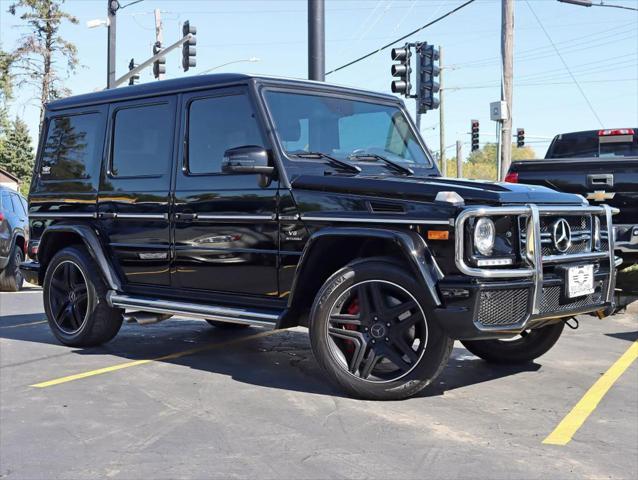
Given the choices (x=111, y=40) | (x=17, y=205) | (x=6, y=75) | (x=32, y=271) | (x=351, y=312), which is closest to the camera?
(x=351, y=312)

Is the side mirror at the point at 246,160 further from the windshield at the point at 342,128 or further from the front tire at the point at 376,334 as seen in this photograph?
the front tire at the point at 376,334

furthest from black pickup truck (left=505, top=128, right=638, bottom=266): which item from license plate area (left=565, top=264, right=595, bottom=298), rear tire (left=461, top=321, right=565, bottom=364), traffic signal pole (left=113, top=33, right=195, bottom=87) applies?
traffic signal pole (left=113, top=33, right=195, bottom=87)

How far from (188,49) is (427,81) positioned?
30.5 feet

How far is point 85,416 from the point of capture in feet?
15.8

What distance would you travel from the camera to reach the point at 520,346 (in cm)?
627

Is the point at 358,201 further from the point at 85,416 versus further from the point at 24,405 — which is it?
the point at 24,405

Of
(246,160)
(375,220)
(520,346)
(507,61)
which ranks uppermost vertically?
(507,61)

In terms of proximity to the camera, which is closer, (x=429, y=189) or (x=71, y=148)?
(x=429, y=189)

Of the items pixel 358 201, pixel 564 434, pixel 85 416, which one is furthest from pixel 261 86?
pixel 564 434

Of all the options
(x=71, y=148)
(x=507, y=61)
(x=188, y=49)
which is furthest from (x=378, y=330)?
(x=188, y=49)

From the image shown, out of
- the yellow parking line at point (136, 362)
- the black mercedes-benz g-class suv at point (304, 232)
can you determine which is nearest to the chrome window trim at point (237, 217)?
the black mercedes-benz g-class suv at point (304, 232)

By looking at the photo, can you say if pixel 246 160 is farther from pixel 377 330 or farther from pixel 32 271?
pixel 32 271

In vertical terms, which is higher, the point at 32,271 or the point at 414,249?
the point at 414,249

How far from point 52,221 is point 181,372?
2.18m
